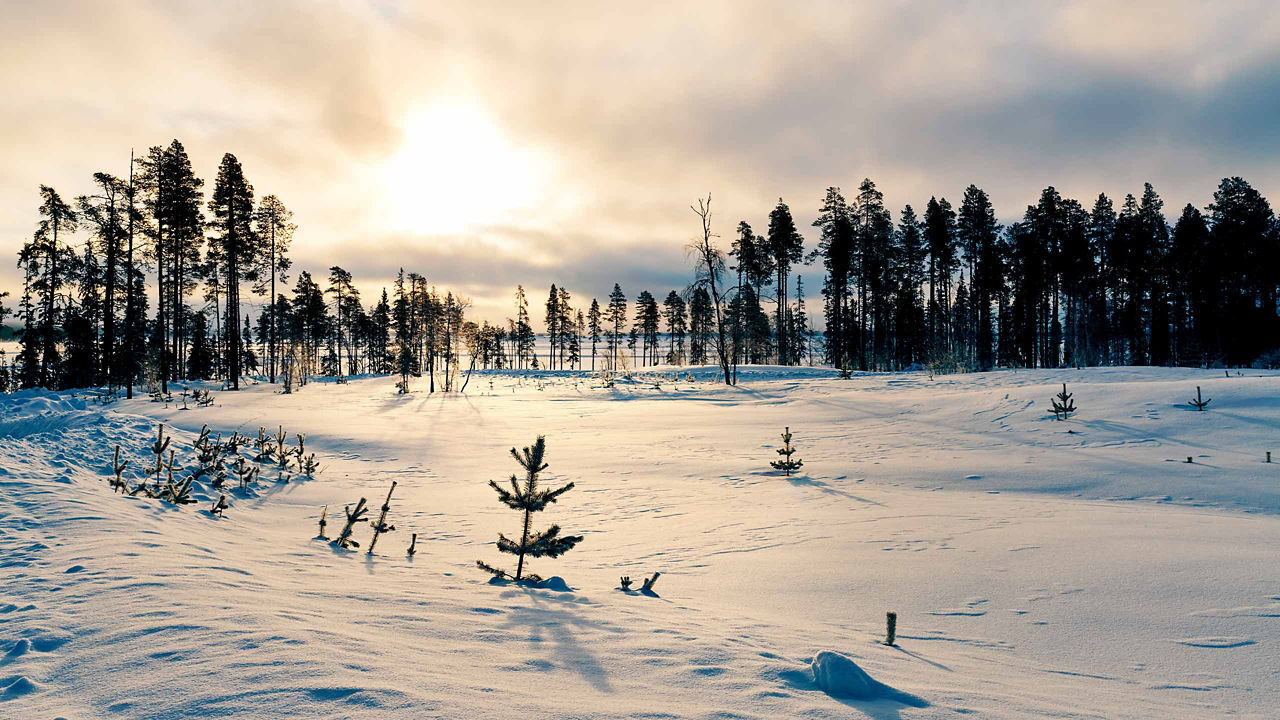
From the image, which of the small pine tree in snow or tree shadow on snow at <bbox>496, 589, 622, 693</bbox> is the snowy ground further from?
the small pine tree in snow

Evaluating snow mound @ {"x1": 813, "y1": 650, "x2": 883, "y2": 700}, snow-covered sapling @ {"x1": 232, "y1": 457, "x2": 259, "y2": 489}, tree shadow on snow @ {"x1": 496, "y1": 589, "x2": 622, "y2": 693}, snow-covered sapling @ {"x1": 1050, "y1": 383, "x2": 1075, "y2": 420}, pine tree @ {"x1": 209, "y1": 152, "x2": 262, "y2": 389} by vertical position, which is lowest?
snow-covered sapling @ {"x1": 232, "y1": 457, "x2": 259, "y2": 489}

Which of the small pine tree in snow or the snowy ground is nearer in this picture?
the snowy ground

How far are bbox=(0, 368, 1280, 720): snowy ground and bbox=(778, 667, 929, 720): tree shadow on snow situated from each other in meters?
0.02

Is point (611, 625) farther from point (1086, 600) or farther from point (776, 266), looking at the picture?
point (776, 266)

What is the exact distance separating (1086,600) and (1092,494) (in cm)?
472

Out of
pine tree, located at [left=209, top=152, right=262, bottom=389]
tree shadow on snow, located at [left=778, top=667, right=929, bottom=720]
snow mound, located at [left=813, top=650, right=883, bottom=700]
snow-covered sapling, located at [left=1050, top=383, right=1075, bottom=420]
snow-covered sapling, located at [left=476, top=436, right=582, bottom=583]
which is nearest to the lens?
tree shadow on snow, located at [left=778, top=667, right=929, bottom=720]

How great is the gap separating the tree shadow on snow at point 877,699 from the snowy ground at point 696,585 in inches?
0.9

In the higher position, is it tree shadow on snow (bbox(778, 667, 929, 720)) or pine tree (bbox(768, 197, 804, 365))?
pine tree (bbox(768, 197, 804, 365))

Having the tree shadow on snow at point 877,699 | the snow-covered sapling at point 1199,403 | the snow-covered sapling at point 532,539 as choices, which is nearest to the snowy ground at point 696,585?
the tree shadow on snow at point 877,699

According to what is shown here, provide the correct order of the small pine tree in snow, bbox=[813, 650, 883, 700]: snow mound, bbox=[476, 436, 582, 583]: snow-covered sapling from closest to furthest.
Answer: bbox=[813, 650, 883, 700]: snow mound → bbox=[476, 436, 582, 583]: snow-covered sapling → the small pine tree in snow

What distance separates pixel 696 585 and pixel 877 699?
2722 mm

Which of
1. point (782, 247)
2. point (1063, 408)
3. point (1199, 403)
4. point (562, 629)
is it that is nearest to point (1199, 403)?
point (1199, 403)

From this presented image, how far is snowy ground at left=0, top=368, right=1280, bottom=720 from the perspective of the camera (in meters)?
2.53

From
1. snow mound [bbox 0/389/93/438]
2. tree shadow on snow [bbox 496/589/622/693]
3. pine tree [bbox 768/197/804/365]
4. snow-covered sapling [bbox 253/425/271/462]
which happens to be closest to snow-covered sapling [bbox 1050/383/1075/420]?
tree shadow on snow [bbox 496/589/622/693]
